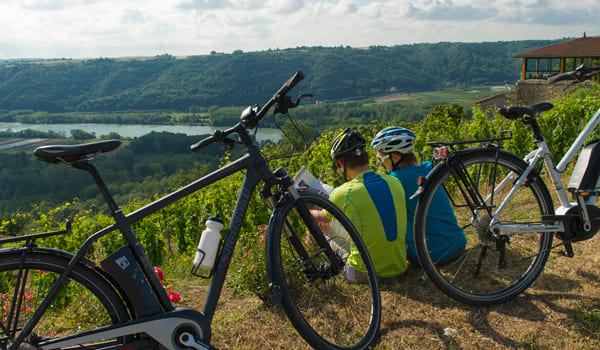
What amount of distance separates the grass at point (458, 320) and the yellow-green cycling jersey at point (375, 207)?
1.33ft

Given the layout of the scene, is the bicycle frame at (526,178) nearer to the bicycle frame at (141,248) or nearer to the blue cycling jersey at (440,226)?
the blue cycling jersey at (440,226)

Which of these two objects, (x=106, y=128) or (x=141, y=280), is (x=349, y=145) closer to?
(x=141, y=280)

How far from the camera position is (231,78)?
327ft

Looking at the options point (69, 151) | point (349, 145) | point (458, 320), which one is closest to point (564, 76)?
point (349, 145)

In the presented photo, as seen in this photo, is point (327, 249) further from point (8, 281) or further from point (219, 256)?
point (8, 281)

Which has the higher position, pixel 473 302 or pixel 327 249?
pixel 327 249

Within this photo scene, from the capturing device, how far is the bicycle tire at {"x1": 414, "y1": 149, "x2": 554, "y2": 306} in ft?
8.67

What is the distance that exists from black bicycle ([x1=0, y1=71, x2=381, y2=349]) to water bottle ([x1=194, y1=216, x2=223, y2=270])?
58 millimetres

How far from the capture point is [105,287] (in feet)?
6.75

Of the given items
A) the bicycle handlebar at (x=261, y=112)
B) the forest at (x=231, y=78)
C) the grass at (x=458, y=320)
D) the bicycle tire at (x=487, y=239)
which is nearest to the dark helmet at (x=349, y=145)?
the bicycle tire at (x=487, y=239)

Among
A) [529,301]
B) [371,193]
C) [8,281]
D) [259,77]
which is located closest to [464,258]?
[529,301]

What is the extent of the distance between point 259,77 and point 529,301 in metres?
96.6

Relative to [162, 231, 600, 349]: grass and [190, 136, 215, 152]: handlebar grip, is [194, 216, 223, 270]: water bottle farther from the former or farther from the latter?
[162, 231, 600, 349]: grass

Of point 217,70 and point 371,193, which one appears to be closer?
point 371,193
